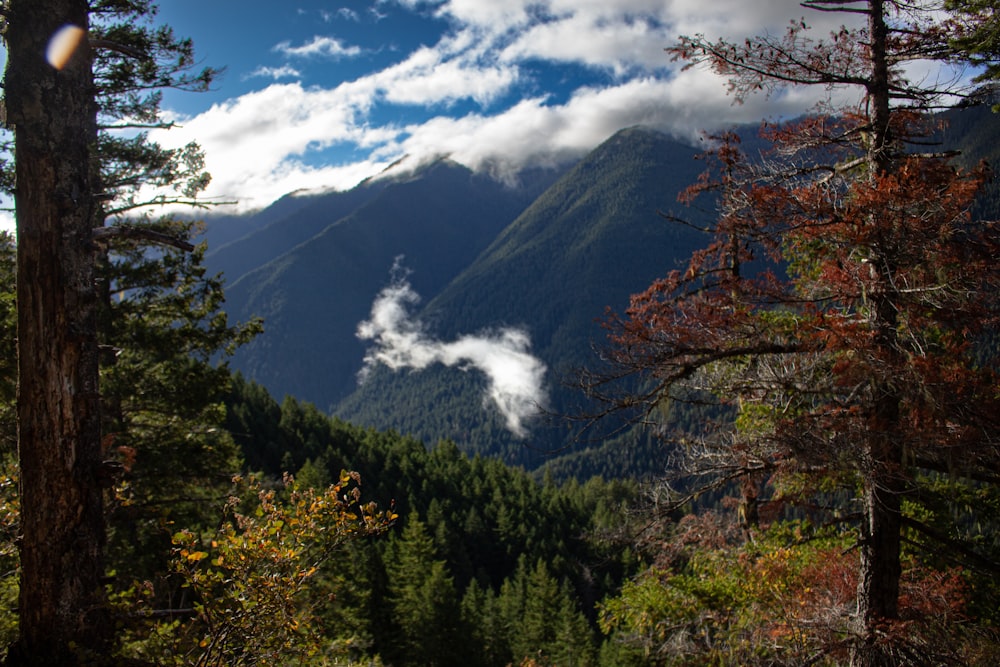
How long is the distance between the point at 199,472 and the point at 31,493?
266 inches

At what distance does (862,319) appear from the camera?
650cm

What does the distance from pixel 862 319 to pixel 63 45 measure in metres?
8.14

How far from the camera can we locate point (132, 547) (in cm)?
1097

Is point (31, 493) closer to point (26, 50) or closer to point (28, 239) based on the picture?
point (28, 239)

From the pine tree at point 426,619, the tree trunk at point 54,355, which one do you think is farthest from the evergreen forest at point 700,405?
the pine tree at point 426,619

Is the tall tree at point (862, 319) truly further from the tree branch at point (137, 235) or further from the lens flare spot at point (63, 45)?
the lens flare spot at point (63, 45)

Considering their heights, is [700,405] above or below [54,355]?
below

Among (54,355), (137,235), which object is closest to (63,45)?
(137,235)

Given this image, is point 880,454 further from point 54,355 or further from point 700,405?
point 54,355

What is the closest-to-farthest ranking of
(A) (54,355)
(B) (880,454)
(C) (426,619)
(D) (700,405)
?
(A) (54,355) → (B) (880,454) → (D) (700,405) → (C) (426,619)

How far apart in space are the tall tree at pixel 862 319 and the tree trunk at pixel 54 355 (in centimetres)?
486

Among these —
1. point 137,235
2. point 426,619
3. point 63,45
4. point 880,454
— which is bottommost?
point 426,619

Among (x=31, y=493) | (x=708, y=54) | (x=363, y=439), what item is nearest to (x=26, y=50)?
(x=31, y=493)

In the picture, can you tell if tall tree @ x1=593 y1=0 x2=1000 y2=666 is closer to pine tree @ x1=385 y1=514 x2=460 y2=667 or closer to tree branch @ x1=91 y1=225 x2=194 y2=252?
tree branch @ x1=91 y1=225 x2=194 y2=252
